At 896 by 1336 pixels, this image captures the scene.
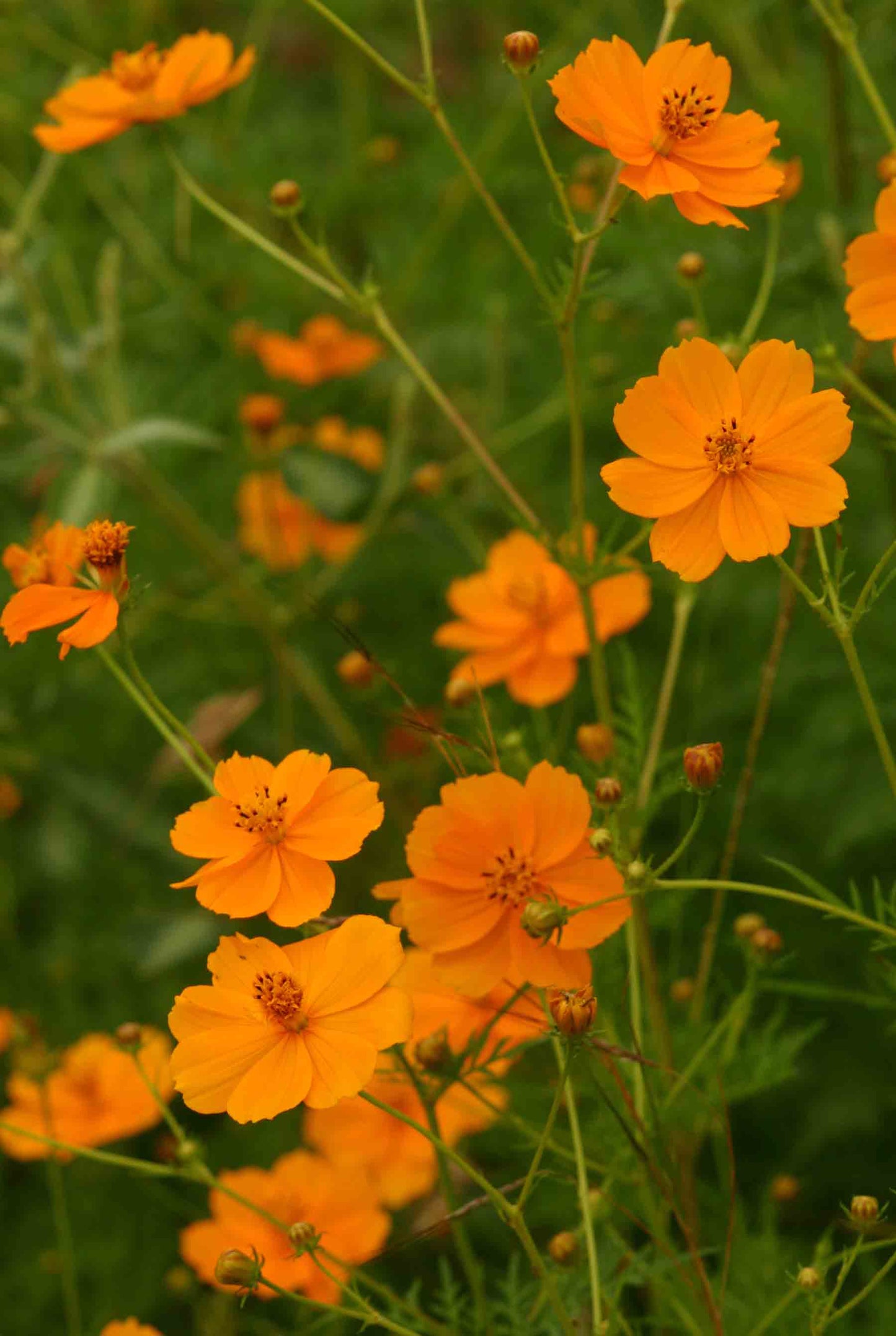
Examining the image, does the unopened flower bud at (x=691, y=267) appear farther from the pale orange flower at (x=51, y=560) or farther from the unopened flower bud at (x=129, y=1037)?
the unopened flower bud at (x=129, y=1037)

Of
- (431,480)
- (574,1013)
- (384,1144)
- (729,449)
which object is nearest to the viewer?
(574,1013)

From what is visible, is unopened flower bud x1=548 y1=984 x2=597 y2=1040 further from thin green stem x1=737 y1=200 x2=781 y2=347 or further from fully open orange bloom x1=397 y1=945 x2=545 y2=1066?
thin green stem x1=737 y1=200 x2=781 y2=347

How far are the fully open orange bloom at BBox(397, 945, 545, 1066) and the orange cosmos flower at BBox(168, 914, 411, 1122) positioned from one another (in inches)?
4.2

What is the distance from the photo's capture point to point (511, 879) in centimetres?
88

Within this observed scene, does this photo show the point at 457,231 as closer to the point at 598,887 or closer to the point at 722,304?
the point at 722,304

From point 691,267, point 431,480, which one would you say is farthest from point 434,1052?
point 431,480

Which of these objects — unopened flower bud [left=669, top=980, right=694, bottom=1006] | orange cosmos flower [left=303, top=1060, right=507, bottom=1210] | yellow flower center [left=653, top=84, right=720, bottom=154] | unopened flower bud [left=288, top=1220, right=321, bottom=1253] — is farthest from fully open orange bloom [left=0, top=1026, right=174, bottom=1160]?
yellow flower center [left=653, top=84, right=720, bottom=154]

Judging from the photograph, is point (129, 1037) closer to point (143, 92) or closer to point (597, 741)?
point (597, 741)

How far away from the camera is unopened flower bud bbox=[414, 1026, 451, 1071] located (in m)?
0.88

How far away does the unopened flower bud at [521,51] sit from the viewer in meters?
0.93

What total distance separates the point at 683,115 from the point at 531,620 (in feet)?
1.65

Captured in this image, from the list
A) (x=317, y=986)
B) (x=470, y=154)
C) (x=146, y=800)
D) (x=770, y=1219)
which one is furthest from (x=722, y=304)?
(x=317, y=986)

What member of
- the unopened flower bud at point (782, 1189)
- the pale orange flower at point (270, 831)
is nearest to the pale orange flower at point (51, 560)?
the pale orange flower at point (270, 831)

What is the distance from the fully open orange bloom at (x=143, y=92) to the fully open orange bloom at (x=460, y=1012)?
0.70 metres
